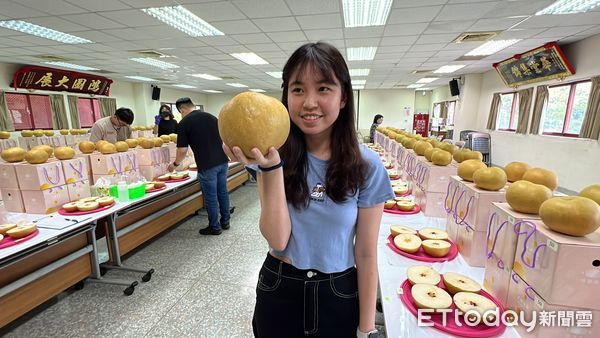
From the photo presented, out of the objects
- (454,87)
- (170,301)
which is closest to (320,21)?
(170,301)

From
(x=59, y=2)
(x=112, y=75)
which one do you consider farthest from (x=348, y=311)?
(x=112, y=75)

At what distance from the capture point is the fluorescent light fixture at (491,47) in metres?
5.33

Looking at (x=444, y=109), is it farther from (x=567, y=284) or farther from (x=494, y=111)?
(x=567, y=284)

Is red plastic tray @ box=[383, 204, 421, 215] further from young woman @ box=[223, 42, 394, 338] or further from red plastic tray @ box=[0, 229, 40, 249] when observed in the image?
red plastic tray @ box=[0, 229, 40, 249]

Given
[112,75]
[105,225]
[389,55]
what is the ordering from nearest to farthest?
[105,225]
[389,55]
[112,75]

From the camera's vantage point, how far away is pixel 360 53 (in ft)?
20.9

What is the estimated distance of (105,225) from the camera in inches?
99.3

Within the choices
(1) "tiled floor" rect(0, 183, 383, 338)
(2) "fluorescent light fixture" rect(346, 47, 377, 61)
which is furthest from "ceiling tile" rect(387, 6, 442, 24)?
(1) "tiled floor" rect(0, 183, 383, 338)

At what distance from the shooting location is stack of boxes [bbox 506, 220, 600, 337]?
78 centimetres

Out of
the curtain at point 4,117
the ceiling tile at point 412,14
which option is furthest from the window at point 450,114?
the curtain at point 4,117

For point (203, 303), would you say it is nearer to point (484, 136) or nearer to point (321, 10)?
Result: point (321, 10)

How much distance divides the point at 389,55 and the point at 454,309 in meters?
6.52

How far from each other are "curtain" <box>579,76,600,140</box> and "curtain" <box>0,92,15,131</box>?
1286 cm

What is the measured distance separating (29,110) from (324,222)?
1066 centimetres
